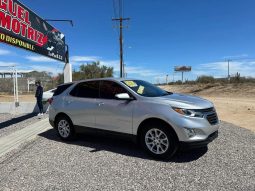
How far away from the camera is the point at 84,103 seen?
7.77m

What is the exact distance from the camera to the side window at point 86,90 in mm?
7698

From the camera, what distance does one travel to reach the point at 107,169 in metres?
5.72

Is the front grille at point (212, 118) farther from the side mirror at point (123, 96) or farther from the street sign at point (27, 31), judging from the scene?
the street sign at point (27, 31)

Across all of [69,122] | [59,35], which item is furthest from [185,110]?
[59,35]

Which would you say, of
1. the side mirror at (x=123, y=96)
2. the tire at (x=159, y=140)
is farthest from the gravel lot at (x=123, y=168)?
the side mirror at (x=123, y=96)

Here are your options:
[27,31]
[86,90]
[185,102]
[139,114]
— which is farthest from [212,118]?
[27,31]

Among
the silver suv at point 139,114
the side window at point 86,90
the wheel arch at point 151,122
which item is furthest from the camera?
the side window at point 86,90

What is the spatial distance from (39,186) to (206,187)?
2664 millimetres

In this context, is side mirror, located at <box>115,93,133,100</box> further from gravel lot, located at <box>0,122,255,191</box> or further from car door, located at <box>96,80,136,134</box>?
gravel lot, located at <box>0,122,255,191</box>

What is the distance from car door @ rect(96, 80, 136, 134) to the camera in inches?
264

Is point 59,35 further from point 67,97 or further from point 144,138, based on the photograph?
point 144,138

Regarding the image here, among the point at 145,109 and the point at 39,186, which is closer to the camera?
the point at 39,186

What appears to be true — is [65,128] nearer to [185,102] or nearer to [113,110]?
[113,110]

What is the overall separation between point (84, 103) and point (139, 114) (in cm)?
191
